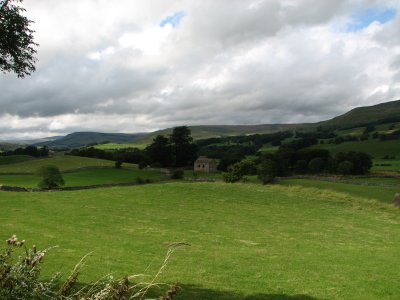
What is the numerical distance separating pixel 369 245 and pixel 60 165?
112 m

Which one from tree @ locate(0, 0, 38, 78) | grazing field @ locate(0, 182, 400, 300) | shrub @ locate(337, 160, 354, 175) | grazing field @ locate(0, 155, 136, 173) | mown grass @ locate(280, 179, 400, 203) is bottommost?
shrub @ locate(337, 160, 354, 175)

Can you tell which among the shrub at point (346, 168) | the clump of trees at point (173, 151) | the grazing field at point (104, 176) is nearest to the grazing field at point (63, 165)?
the grazing field at point (104, 176)

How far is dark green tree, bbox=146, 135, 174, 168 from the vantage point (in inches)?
5025

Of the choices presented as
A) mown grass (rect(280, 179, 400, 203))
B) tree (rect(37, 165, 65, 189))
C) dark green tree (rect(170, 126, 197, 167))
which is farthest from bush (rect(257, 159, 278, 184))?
tree (rect(37, 165, 65, 189))

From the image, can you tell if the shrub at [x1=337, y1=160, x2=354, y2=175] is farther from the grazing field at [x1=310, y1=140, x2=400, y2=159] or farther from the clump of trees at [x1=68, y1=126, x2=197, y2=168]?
the grazing field at [x1=310, y1=140, x2=400, y2=159]

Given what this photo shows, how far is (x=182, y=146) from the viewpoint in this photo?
131 meters

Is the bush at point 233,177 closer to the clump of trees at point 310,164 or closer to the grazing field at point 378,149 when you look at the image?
the clump of trees at point 310,164

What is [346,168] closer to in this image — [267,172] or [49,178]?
[267,172]

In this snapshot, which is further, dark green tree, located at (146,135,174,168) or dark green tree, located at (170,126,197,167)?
dark green tree, located at (170,126,197,167)

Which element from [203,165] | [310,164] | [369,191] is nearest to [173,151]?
[203,165]

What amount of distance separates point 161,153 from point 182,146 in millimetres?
8195

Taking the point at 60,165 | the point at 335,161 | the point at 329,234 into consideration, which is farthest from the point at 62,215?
the point at 335,161

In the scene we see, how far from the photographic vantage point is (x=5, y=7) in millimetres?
13820

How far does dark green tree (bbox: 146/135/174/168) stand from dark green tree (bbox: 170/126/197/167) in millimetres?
1889
